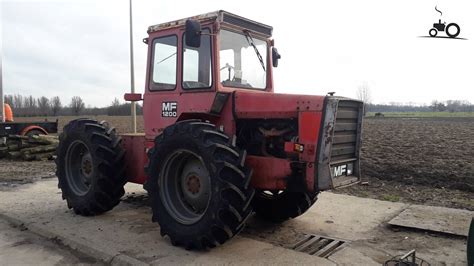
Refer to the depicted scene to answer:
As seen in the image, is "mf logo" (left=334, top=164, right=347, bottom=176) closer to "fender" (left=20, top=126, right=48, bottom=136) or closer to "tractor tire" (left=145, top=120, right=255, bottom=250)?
"tractor tire" (left=145, top=120, right=255, bottom=250)

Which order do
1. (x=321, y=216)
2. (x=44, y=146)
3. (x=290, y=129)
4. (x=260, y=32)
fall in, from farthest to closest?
(x=44, y=146), (x=321, y=216), (x=260, y=32), (x=290, y=129)

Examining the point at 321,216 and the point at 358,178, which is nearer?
the point at 358,178

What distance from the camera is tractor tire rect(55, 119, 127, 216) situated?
6.73 meters

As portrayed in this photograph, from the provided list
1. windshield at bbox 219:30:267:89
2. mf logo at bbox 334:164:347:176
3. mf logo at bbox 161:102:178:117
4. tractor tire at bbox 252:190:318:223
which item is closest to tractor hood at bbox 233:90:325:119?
windshield at bbox 219:30:267:89

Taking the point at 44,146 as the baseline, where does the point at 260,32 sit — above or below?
A: above

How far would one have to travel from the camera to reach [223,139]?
5184mm

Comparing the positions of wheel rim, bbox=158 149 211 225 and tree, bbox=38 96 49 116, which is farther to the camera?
tree, bbox=38 96 49 116

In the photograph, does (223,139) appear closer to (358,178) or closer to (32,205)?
(358,178)

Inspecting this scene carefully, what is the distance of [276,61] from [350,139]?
1923 mm

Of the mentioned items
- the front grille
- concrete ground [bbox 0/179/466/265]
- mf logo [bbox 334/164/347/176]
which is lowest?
concrete ground [bbox 0/179/466/265]

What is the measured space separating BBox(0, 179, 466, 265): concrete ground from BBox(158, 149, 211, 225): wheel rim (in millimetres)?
447

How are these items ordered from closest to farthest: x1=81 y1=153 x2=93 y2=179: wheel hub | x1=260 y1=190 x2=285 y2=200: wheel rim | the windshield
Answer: the windshield < x1=260 y1=190 x2=285 y2=200: wheel rim < x1=81 y1=153 x2=93 y2=179: wheel hub

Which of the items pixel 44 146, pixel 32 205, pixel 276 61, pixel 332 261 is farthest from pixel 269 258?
pixel 44 146

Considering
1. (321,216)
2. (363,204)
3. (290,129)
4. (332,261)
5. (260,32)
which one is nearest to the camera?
(332,261)
